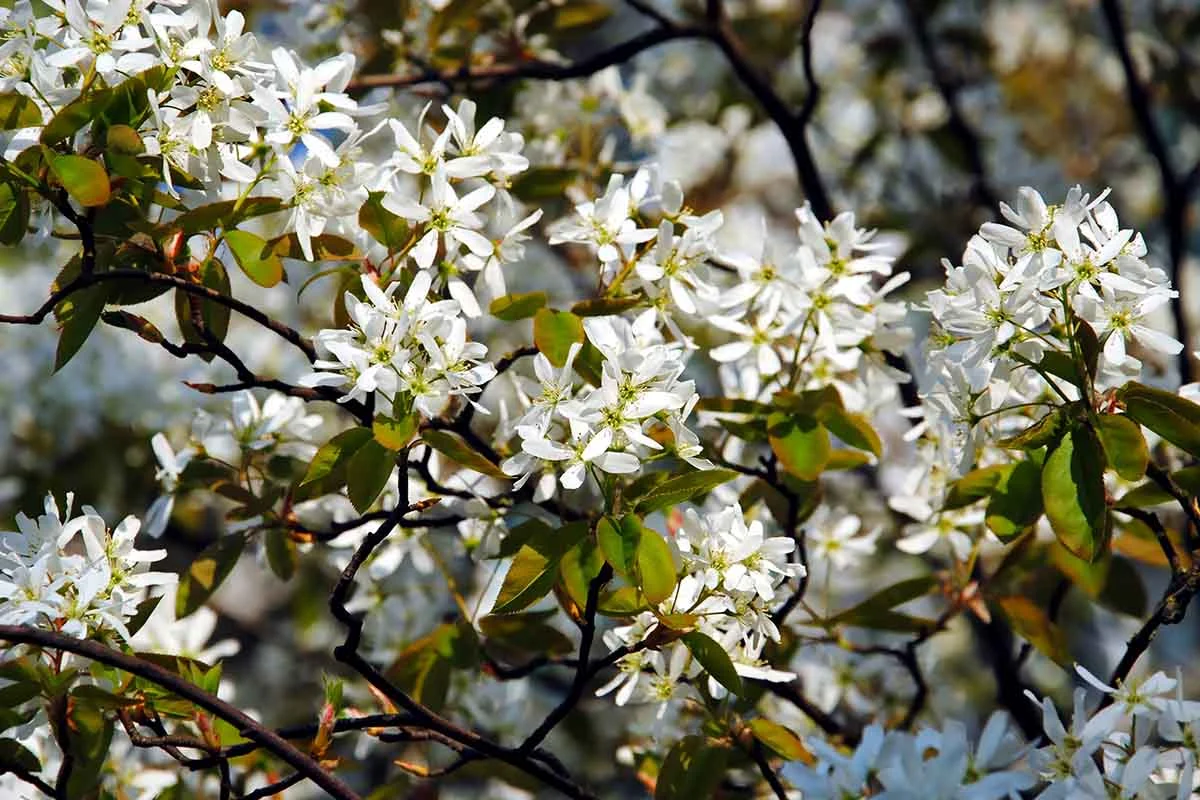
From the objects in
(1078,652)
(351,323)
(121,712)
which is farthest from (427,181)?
(1078,652)

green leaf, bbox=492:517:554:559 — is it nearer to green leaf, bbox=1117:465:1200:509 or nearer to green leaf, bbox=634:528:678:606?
green leaf, bbox=634:528:678:606

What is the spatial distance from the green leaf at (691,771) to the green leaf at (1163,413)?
0.53 metres

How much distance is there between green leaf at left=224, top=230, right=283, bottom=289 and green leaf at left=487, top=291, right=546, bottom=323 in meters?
0.22

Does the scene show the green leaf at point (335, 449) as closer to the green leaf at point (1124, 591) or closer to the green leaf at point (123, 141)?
the green leaf at point (123, 141)

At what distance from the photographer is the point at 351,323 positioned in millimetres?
1187

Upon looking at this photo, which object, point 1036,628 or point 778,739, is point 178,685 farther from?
point 1036,628

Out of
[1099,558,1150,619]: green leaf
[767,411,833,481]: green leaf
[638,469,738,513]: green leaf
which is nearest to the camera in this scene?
[638,469,738,513]: green leaf

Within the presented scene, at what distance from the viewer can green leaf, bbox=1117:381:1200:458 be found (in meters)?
1.13

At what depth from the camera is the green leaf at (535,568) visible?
Result: 3.66ft

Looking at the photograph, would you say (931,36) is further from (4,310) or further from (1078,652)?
(4,310)

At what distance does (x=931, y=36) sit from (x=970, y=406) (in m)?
1.84

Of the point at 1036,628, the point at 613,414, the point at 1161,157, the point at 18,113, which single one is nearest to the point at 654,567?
the point at 613,414

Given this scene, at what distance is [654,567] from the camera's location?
1.10 metres

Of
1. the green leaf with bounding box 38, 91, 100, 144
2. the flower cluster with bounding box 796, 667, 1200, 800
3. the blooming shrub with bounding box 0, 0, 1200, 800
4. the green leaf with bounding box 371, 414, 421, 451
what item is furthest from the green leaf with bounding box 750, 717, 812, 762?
the green leaf with bounding box 38, 91, 100, 144
